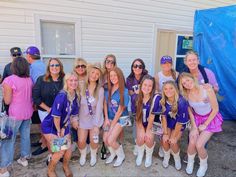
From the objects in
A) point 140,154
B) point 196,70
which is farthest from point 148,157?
point 196,70

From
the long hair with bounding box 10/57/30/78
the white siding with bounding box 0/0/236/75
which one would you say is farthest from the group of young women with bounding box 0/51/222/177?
the white siding with bounding box 0/0/236/75

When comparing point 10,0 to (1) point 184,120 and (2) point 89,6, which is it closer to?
(2) point 89,6

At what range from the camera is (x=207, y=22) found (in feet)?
17.0

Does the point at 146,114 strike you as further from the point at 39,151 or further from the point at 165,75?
the point at 39,151

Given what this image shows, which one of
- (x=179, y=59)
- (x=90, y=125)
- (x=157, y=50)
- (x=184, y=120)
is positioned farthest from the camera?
(x=179, y=59)

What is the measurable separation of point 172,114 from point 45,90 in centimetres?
189

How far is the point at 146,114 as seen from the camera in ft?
10.7

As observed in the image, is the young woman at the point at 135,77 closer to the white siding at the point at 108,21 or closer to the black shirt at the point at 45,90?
the black shirt at the point at 45,90

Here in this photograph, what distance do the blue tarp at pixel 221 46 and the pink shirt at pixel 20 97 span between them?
13.6 feet

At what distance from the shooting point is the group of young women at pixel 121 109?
9.91 ft

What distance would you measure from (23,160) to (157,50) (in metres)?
4.46

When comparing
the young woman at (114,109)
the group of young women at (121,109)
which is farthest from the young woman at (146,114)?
the young woman at (114,109)

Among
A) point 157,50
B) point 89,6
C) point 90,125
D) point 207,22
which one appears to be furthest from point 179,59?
point 90,125

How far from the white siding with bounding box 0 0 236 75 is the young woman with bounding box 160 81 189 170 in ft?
8.71
